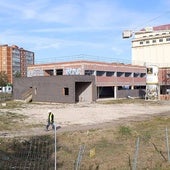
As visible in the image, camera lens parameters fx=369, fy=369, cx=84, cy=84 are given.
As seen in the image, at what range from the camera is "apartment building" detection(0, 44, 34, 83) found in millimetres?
153375

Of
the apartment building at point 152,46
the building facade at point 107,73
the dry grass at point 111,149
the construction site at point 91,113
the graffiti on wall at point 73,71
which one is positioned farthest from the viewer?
the apartment building at point 152,46

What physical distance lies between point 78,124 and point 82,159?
1491 centimetres

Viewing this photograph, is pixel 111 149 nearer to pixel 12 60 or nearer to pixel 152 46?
pixel 152 46

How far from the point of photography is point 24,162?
1557 cm

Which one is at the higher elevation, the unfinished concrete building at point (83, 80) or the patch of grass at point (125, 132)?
the unfinished concrete building at point (83, 80)

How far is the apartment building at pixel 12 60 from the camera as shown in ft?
503

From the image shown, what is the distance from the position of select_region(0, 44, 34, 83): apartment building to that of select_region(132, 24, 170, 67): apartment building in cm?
4754

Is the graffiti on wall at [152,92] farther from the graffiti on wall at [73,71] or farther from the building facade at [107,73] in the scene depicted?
the graffiti on wall at [73,71]

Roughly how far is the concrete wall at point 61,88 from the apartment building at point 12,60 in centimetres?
8508

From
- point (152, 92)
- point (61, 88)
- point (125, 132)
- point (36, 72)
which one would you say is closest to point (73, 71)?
point (61, 88)

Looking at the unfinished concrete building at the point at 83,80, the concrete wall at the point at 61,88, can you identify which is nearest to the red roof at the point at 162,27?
the unfinished concrete building at the point at 83,80

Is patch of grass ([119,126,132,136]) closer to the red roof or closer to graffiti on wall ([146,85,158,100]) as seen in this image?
Answer: graffiti on wall ([146,85,158,100])

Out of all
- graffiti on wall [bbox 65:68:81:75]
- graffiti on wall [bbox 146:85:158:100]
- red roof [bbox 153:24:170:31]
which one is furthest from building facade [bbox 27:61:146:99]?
red roof [bbox 153:24:170:31]

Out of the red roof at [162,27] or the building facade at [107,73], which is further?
the red roof at [162,27]
